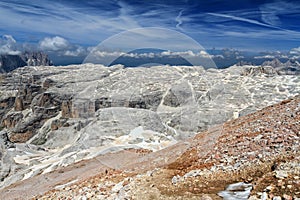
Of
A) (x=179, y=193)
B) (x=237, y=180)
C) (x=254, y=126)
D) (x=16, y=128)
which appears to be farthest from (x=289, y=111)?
(x=16, y=128)

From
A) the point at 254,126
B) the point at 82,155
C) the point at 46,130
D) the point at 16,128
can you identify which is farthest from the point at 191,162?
the point at 16,128

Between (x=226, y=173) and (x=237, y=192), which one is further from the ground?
(x=237, y=192)

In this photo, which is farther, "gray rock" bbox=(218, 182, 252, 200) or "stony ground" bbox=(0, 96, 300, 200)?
"stony ground" bbox=(0, 96, 300, 200)

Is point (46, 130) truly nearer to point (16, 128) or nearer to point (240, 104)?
point (16, 128)

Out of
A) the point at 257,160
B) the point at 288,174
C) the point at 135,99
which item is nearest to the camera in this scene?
the point at 288,174

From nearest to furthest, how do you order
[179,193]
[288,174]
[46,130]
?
[288,174] < [179,193] < [46,130]

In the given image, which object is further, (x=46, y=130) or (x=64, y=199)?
(x=46, y=130)

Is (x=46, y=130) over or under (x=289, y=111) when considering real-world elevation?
under

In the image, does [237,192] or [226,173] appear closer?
[237,192]

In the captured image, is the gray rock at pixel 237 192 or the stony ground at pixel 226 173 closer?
the gray rock at pixel 237 192

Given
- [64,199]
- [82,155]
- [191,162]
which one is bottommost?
[82,155]
